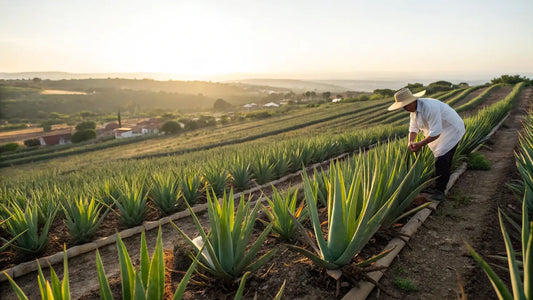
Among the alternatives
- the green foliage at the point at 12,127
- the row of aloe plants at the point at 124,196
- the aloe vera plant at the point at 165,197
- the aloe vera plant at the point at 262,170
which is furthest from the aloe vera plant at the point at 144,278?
the green foliage at the point at 12,127

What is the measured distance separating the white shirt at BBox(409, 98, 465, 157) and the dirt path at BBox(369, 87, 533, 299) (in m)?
0.81

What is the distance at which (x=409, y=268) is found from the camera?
2852 millimetres

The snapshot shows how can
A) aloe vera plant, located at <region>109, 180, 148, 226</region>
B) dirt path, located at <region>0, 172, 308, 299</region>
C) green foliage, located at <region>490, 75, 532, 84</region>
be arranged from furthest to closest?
green foliage, located at <region>490, 75, 532, 84</region> → aloe vera plant, located at <region>109, 180, 148, 226</region> → dirt path, located at <region>0, 172, 308, 299</region>

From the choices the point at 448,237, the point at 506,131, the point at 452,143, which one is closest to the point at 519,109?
the point at 506,131

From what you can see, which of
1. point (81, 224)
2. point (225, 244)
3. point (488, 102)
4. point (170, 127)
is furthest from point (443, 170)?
point (170, 127)

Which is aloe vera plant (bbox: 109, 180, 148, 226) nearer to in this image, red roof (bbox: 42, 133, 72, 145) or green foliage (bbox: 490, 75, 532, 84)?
green foliage (bbox: 490, 75, 532, 84)

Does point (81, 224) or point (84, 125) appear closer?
point (81, 224)

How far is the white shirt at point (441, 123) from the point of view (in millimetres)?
4379

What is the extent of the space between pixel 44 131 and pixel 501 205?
88052 millimetres

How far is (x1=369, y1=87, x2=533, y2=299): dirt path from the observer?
2529 millimetres

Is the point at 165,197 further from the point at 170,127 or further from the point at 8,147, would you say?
the point at 170,127

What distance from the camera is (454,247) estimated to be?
10.4 feet

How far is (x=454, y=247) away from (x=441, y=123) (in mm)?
1952

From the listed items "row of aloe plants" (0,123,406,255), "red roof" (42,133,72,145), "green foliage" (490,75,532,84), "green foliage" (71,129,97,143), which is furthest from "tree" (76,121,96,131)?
"green foliage" (490,75,532,84)
